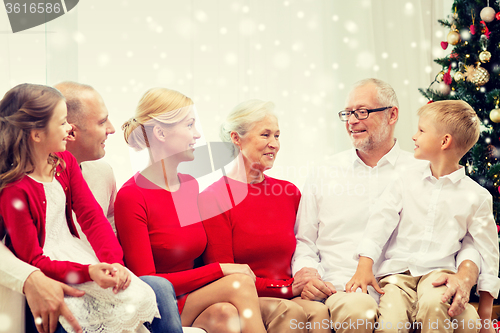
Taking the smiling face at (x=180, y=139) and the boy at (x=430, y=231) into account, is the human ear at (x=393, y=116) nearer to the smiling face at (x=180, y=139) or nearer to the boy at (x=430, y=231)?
the boy at (x=430, y=231)

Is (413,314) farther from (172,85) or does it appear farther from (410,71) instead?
(410,71)

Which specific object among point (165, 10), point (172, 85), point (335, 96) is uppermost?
point (165, 10)

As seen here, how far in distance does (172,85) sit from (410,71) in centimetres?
176

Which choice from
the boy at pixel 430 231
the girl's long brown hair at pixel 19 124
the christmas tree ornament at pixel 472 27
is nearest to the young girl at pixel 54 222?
the girl's long brown hair at pixel 19 124

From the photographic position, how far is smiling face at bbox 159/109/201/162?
1672mm

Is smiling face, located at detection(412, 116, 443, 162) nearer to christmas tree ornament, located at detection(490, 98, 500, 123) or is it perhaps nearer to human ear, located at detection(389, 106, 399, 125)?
human ear, located at detection(389, 106, 399, 125)

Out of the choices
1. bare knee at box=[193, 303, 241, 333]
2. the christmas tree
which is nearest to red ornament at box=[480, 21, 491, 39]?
the christmas tree

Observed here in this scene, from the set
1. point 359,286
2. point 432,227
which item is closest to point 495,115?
point 432,227

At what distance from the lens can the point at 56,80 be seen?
2422mm

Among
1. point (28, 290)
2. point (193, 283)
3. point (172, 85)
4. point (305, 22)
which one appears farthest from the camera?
point (305, 22)

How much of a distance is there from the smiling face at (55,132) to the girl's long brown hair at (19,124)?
2 cm

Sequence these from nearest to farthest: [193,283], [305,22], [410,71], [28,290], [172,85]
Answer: [28,290] < [193,283] < [172,85] < [305,22] < [410,71]

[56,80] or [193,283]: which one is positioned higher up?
[56,80]

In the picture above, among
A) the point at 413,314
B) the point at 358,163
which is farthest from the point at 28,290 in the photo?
the point at 358,163
